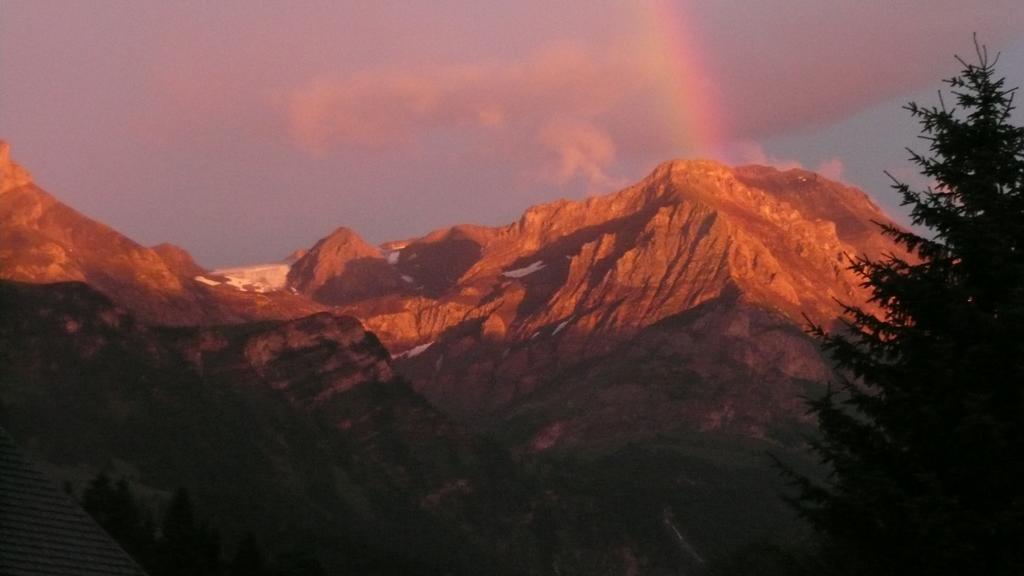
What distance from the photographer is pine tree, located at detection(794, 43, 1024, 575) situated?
20516 millimetres

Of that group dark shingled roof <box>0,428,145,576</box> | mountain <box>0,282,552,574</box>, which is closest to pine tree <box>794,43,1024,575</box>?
dark shingled roof <box>0,428,145,576</box>

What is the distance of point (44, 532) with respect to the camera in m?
18.2

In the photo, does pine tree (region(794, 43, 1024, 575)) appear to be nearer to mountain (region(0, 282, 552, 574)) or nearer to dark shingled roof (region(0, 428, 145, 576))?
dark shingled roof (region(0, 428, 145, 576))

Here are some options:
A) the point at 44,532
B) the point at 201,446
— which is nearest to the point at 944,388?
the point at 44,532

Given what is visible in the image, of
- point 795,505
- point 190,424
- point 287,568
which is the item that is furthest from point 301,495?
point 795,505

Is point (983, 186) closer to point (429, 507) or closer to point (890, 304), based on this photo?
point (890, 304)

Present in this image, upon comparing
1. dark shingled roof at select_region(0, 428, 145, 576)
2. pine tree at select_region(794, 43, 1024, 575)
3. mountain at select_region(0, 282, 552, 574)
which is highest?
mountain at select_region(0, 282, 552, 574)

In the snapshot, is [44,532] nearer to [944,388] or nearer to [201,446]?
[944,388]

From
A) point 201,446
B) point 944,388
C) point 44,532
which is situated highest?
point 201,446

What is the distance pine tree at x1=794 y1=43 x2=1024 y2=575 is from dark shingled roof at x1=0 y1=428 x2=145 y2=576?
1124 cm

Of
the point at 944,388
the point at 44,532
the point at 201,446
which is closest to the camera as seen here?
the point at 44,532

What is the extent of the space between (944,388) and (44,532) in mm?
13431

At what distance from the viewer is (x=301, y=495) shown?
172250mm

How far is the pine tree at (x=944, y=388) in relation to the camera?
20.5 meters
